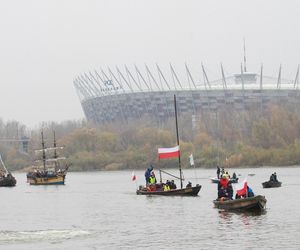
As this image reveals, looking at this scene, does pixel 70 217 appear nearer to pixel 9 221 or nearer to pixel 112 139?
pixel 9 221

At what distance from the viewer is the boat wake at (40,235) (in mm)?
35875

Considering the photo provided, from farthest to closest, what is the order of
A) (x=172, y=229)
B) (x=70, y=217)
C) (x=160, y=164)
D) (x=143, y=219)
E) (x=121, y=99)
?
(x=121, y=99) → (x=160, y=164) → (x=70, y=217) → (x=143, y=219) → (x=172, y=229)

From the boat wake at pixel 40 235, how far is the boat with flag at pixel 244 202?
9231 mm

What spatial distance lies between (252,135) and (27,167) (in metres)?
48.7

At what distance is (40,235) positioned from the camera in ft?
124

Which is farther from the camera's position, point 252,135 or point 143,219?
point 252,135

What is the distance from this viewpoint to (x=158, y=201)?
57.9 meters

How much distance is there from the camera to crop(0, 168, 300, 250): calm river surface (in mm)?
33656

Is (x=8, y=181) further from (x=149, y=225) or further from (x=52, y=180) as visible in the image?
(x=149, y=225)

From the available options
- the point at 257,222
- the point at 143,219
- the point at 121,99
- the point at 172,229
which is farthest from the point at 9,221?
the point at 121,99

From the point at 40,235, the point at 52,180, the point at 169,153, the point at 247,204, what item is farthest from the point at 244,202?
the point at 52,180

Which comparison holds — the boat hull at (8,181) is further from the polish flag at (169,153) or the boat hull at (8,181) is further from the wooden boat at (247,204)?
the wooden boat at (247,204)

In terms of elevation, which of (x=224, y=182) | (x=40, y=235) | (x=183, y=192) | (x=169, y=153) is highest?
(x=169, y=153)

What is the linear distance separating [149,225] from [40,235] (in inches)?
250
